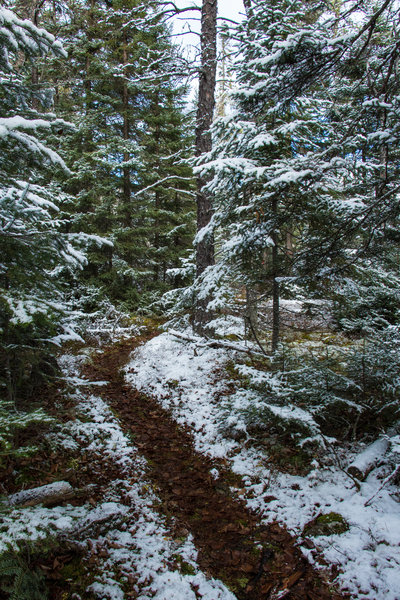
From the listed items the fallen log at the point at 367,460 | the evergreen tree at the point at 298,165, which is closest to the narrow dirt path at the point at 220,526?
the fallen log at the point at 367,460

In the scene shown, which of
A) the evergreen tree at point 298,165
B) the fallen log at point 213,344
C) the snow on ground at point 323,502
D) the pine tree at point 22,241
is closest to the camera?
the snow on ground at point 323,502

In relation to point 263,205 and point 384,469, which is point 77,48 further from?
point 384,469

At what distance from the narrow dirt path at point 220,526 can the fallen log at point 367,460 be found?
47.0 inches

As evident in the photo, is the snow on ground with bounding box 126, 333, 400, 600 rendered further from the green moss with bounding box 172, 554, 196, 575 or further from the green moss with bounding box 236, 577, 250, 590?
the green moss with bounding box 172, 554, 196, 575

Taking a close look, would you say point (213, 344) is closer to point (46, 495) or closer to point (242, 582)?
point (46, 495)

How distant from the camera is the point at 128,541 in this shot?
3.32 metres

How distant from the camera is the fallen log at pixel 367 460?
12.7 ft

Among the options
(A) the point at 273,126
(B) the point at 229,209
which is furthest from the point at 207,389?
(A) the point at 273,126

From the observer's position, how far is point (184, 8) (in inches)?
317

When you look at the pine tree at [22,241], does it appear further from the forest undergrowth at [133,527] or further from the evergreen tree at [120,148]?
the evergreen tree at [120,148]

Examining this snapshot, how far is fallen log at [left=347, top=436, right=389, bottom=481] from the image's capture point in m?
3.86

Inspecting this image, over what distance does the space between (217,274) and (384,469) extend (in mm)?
4665

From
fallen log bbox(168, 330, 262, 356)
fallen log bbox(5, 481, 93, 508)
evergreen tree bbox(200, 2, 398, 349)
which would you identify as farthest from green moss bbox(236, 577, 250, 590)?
fallen log bbox(168, 330, 262, 356)

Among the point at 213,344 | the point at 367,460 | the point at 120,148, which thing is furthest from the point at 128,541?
the point at 120,148
